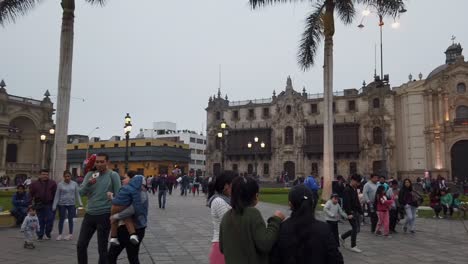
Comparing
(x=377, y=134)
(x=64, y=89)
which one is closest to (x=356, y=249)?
(x=64, y=89)

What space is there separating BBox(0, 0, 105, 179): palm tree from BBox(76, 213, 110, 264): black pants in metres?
7.67

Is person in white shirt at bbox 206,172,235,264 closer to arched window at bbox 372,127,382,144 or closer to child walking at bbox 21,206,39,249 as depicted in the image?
child walking at bbox 21,206,39,249

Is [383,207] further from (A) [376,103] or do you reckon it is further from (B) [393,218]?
(A) [376,103]

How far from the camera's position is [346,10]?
16.9m

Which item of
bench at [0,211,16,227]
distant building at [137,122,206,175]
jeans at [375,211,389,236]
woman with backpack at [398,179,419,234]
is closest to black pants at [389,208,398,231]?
woman with backpack at [398,179,419,234]

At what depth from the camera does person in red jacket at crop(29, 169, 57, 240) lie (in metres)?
9.25

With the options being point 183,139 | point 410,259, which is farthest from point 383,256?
point 183,139

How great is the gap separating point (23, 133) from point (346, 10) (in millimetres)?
42892

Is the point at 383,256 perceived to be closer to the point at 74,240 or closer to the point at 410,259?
the point at 410,259

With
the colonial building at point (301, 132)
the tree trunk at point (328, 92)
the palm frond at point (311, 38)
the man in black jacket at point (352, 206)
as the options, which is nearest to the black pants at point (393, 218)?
the man in black jacket at point (352, 206)

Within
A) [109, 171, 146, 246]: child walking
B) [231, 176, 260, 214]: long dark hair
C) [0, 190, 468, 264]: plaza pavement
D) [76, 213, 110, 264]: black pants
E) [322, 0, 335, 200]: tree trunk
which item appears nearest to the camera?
[231, 176, 260, 214]: long dark hair

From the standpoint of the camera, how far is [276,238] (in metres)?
3.04

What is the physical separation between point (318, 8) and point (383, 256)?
11.1m

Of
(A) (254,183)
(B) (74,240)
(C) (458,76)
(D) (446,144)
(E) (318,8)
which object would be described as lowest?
(B) (74,240)
